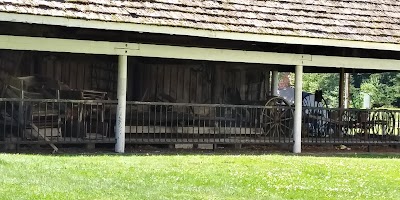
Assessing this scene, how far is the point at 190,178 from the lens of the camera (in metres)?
10.5

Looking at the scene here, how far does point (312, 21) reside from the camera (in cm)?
1628

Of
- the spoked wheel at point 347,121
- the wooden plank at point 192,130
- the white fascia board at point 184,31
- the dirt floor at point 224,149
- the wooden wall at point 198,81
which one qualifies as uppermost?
the white fascia board at point 184,31

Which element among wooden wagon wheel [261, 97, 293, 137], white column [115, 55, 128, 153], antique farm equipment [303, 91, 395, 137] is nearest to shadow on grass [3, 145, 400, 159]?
white column [115, 55, 128, 153]

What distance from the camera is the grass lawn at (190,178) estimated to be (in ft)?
29.3

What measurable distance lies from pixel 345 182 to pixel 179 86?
31.7ft

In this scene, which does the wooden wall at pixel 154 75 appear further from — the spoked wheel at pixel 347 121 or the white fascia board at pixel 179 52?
the spoked wheel at pixel 347 121

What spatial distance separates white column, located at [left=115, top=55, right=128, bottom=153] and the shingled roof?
1249 mm

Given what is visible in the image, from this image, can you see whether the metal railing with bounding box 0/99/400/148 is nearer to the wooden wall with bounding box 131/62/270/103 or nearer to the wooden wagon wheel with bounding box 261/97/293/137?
the wooden wagon wheel with bounding box 261/97/293/137

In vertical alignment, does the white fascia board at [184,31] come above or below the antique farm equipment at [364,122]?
above

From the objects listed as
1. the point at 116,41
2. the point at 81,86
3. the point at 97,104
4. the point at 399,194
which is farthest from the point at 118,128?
the point at 399,194

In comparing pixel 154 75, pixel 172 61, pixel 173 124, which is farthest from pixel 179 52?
pixel 154 75

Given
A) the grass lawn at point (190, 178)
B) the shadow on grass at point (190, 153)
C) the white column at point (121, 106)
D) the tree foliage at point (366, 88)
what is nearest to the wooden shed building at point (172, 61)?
the white column at point (121, 106)

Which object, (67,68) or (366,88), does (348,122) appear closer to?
(67,68)

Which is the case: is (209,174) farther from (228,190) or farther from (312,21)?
(312,21)
